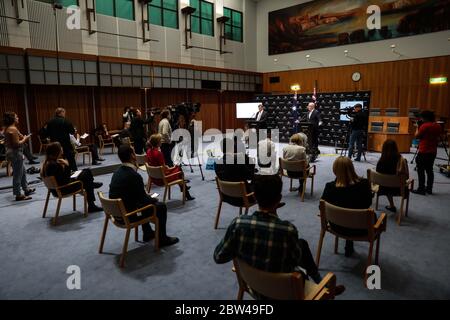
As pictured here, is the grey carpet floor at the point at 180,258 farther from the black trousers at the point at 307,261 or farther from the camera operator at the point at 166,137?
the camera operator at the point at 166,137

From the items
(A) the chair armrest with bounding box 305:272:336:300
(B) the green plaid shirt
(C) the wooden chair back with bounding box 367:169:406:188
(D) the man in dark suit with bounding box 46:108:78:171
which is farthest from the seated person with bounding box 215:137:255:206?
(D) the man in dark suit with bounding box 46:108:78:171

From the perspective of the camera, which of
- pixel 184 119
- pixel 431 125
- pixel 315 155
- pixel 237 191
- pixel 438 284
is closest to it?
pixel 438 284

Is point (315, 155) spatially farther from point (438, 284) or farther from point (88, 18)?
point (88, 18)

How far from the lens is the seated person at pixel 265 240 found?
172 centimetres

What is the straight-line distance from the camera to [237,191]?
3.72 meters

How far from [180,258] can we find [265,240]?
5.51ft

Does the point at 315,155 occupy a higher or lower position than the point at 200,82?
lower

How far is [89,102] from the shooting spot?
1080 cm

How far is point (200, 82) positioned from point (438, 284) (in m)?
12.4

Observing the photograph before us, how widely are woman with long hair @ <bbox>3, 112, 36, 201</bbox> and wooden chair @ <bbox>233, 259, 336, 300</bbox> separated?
4.56m

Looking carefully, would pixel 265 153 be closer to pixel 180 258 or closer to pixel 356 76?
pixel 180 258

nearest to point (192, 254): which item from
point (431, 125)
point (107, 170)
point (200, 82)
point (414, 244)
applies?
point (414, 244)

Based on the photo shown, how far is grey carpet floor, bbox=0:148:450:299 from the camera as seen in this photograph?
2.59 m
